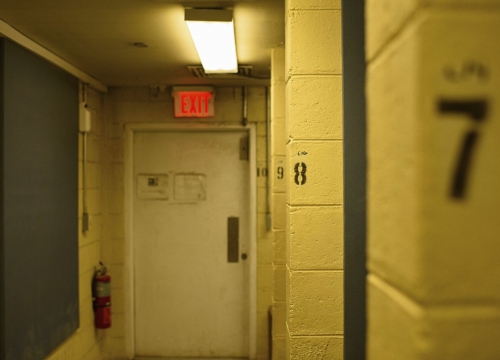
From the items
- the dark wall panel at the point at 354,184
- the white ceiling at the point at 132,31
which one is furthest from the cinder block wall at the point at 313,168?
the white ceiling at the point at 132,31

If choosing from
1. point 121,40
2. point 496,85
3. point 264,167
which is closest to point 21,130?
point 121,40

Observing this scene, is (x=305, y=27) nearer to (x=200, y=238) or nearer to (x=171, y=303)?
(x=200, y=238)

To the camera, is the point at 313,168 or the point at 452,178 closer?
the point at 452,178

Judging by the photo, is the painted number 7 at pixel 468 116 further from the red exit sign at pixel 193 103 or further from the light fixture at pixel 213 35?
the red exit sign at pixel 193 103

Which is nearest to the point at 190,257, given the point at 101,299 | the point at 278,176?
the point at 101,299

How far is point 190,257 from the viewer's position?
4.20 meters

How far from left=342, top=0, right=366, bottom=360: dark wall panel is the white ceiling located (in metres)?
0.75

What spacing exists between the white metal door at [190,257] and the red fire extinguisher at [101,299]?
362 mm

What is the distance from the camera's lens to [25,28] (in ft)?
8.36

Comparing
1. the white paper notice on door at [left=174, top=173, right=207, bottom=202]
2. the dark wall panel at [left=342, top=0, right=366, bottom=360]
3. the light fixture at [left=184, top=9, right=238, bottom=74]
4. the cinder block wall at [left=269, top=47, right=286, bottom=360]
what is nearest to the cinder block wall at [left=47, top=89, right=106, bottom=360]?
the white paper notice on door at [left=174, top=173, right=207, bottom=202]

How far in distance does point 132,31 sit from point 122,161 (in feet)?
5.76

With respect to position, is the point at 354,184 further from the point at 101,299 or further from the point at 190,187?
the point at 101,299

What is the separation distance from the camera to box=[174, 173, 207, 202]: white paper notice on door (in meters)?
4.20

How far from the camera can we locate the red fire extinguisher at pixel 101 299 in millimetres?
3848
